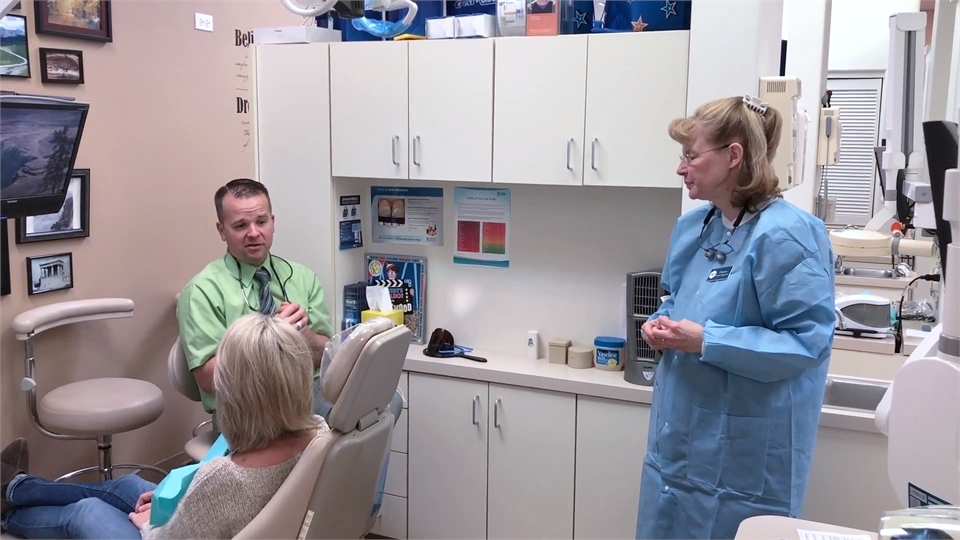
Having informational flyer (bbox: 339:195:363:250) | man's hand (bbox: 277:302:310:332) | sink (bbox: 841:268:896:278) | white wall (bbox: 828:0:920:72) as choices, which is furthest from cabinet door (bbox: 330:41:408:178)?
white wall (bbox: 828:0:920:72)

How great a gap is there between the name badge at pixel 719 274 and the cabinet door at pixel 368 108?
4.64 ft

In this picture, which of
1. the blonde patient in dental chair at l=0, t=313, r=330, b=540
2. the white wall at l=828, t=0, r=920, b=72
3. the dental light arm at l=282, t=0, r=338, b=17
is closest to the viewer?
the blonde patient in dental chair at l=0, t=313, r=330, b=540

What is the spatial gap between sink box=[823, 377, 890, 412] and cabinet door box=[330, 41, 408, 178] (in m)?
1.75

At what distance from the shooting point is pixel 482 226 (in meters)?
3.27

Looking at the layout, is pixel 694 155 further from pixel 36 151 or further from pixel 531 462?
pixel 36 151

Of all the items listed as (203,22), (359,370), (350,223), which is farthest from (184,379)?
(203,22)

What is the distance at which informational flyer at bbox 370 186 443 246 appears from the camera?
335 cm

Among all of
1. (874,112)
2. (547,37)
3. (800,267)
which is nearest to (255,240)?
(547,37)

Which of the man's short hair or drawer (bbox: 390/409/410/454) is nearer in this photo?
the man's short hair

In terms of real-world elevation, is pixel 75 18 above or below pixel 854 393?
above

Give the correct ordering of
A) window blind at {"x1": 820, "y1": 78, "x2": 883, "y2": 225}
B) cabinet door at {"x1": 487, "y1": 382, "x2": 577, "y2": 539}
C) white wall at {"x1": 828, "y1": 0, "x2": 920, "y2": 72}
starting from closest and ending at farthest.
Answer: cabinet door at {"x1": 487, "y1": 382, "x2": 577, "y2": 539} → white wall at {"x1": 828, "y1": 0, "x2": 920, "y2": 72} → window blind at {"x1": 820, "y1": 78, "x2": 883, "y2": 225}

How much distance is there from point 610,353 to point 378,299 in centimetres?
101

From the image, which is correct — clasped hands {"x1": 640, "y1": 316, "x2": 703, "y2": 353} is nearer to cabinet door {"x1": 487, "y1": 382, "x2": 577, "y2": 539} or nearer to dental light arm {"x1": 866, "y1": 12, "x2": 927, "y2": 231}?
cabinet door {"x1": 487, "y1": 382, "x2": 577, "y2": 539}

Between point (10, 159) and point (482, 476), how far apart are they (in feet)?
6.31
